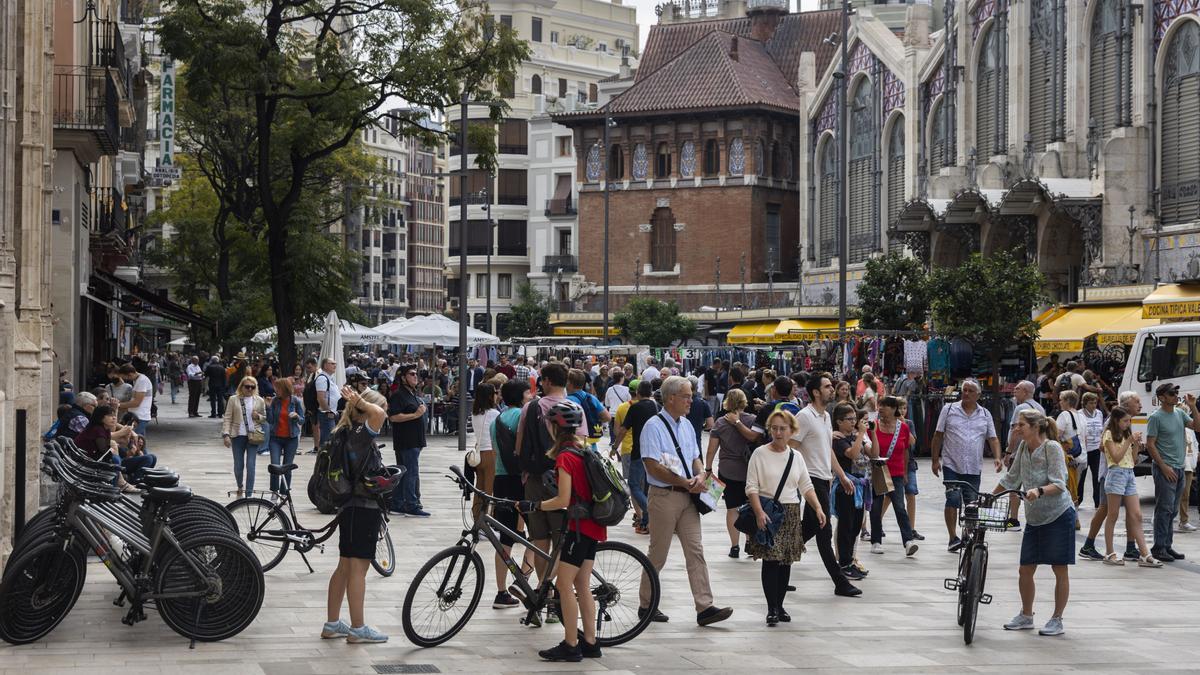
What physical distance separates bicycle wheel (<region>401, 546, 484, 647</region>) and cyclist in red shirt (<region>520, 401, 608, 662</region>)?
0.73 m

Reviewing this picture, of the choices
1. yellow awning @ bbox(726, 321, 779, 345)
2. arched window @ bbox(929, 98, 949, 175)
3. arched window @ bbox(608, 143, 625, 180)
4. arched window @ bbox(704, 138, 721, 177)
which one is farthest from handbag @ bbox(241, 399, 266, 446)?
arched window @ bbox(608, 143, 625, 180)

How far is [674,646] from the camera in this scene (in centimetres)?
1138

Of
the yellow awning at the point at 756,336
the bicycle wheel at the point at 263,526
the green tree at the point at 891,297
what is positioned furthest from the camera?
the yellow awning at the point at 756,336

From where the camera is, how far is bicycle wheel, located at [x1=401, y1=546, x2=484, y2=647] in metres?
11.0

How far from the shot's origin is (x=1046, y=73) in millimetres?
45062

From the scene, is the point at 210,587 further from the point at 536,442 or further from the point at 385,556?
the point at 385,556

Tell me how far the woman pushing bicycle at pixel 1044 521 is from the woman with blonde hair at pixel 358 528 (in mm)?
4565

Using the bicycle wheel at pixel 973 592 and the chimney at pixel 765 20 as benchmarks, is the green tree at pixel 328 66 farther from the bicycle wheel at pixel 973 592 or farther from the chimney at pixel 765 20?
the chimney at pixel 765 20

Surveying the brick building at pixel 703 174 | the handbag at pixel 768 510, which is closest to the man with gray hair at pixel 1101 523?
the handbag at pixel 768 510

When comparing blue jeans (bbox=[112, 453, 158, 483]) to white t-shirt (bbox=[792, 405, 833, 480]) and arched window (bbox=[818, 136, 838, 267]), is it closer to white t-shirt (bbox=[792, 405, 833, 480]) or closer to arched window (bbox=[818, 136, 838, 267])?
Result: white t-shirt (bbox=[792, 405, 833, 480])

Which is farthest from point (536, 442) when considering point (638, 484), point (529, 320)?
point (529, 320)

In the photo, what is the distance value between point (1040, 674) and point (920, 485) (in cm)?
1452

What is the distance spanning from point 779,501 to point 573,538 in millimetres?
2232

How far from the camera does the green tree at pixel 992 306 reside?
34.5 m
